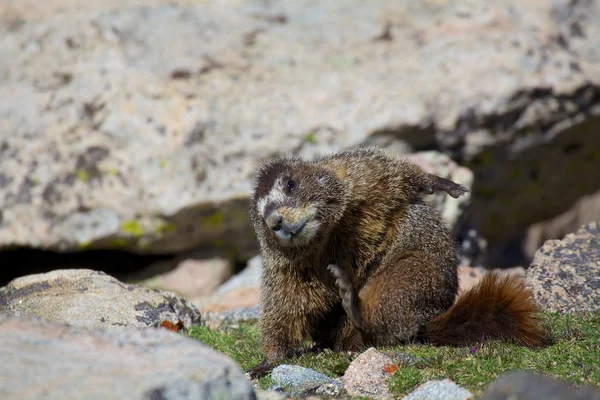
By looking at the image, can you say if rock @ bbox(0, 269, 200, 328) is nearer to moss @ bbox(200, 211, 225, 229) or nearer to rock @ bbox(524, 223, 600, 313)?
moss @ bbox(200, 211, 225, 229)

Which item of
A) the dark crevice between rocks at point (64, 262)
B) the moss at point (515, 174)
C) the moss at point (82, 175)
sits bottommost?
the dark crevice between rocks at point (64, 262)

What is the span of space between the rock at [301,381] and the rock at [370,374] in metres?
0.11

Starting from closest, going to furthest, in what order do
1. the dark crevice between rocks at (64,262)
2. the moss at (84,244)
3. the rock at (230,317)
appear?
the rock at (230,317)
the moss at (84,244)
the dark crevice between rocks at (64,262)

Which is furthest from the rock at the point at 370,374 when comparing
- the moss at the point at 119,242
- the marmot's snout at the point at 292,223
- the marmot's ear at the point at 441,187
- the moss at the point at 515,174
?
the moss at the point at 515,174

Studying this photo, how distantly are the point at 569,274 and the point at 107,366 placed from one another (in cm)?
522

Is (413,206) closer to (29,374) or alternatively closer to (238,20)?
(29,374)

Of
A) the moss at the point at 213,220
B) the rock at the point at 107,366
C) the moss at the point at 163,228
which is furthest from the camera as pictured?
the moss at the point at 213,220

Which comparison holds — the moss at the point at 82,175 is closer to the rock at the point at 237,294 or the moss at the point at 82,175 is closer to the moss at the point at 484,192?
the rock at the point at 237,294

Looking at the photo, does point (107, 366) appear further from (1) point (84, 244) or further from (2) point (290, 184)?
(1) point (84, 244)

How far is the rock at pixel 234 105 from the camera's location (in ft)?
37.5

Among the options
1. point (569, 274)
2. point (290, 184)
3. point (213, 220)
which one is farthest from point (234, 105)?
point (569, 274)

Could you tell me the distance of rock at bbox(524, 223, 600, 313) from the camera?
24.6 ft

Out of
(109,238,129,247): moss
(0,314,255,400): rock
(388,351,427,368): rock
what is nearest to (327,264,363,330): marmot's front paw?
(388,351,427,368): rock

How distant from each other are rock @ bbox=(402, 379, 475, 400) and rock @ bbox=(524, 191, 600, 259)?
8831 millimetres
